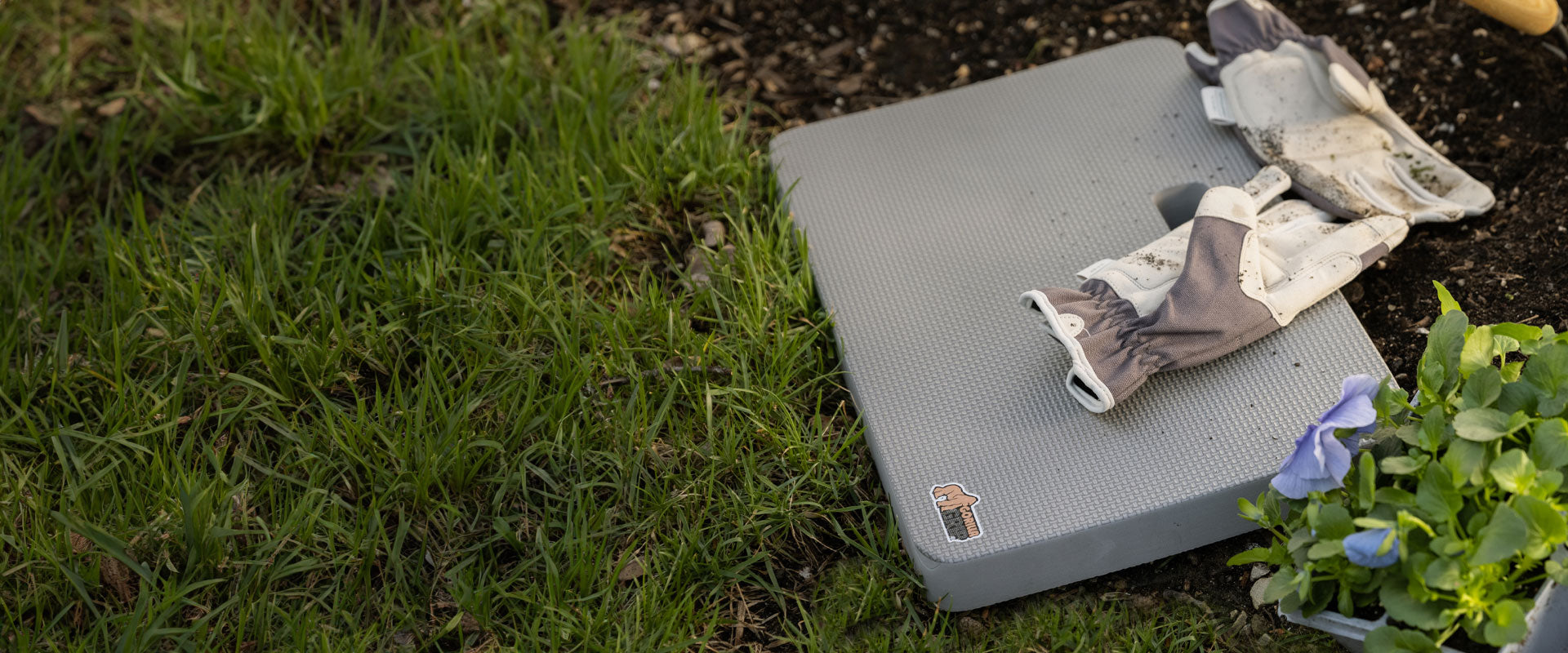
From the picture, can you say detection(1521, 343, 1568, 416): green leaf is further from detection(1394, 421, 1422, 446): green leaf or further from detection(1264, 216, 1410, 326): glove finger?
detection(1264, 216, 1410, 326): glove finger

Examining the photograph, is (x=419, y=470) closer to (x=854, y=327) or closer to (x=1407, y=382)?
(x=854, y=327)

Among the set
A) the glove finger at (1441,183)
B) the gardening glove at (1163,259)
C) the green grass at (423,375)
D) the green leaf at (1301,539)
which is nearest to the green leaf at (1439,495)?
the green leaf at (1301,539)

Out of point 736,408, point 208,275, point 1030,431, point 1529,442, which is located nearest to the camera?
point 1529,442

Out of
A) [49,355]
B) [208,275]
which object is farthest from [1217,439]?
[49,355]

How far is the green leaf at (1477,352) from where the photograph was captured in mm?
1339

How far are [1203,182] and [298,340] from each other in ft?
4.83

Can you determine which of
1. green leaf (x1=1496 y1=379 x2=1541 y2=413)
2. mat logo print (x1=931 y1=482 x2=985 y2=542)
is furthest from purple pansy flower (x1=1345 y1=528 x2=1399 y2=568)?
mat logo print (x1=931 y1=482 x2=985 y2=542)

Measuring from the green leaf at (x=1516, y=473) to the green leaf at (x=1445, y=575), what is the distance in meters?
0.10

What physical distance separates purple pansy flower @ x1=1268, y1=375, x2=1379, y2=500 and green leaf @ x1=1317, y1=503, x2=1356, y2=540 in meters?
0.03

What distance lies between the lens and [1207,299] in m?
1.65

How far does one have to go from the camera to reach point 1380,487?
1357 mm

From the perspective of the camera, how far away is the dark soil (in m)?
1.81

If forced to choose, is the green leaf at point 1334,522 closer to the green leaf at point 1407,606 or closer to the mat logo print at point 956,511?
the green leaf at point 1407,606

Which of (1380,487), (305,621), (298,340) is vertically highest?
(1380,487)
